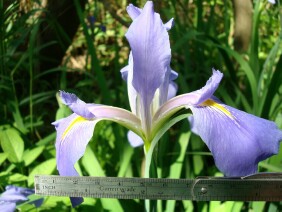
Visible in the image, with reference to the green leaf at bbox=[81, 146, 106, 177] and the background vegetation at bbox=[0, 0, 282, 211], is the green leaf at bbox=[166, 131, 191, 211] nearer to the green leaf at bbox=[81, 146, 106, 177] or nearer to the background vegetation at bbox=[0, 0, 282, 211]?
the background vegetation at bbox=[0, 0, 282, 211]

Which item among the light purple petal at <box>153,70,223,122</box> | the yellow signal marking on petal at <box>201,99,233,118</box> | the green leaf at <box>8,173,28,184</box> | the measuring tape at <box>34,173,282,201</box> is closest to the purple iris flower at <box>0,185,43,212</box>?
the green leaf at <box>8,173,28,184</box>

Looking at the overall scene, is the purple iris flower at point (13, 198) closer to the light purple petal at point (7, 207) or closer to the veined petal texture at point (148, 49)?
the light purple petal at point (7, 207)

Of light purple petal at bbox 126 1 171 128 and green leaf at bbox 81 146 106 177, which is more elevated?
light purple petal at bbox 126 1 171 128

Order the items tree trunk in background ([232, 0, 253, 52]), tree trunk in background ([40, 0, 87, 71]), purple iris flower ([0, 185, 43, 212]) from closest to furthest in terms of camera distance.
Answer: purple iris flower ([0, 185, 43, 212]), tree trunk in background ([40, 0, 87, 71]), tree trunk in background ([232, 0, 253, 52])

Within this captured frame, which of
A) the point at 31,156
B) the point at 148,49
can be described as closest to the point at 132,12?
the point at 148,49

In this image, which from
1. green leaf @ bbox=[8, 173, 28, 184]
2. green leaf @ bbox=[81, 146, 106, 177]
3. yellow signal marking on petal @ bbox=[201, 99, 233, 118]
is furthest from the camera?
green leaf @ bbox=[81, 146, 106, 177]

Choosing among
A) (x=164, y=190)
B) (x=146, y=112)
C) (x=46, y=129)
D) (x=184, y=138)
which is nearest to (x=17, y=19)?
(x=46, y=129)

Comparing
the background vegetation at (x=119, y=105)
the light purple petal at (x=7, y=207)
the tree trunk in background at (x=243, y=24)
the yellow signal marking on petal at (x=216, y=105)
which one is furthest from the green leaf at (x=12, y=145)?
the tree trunk in background at (x=243, y=24)
